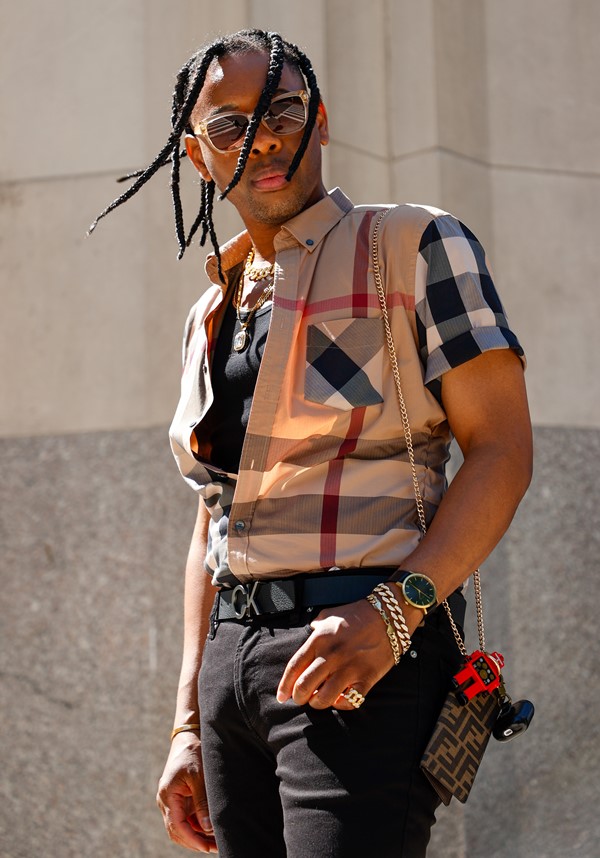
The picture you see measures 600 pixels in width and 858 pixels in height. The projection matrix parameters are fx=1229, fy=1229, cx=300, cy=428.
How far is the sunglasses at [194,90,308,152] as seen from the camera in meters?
2.42

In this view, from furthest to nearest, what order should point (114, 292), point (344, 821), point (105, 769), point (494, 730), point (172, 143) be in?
1. point (114, 292)
2. point (105, 769)
3. point (172, 143)
4. point (494, 730)
5. point (344, 821)

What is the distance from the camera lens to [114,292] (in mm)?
4680

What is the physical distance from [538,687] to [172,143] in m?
2.57

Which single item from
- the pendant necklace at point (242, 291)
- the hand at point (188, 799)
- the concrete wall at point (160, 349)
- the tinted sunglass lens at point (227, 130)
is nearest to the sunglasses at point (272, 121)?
the tinted sunglass lens at point (227, 130)

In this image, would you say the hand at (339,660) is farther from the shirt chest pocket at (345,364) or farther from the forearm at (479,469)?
the shirt chest pocket at (345,364)

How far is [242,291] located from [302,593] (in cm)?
74

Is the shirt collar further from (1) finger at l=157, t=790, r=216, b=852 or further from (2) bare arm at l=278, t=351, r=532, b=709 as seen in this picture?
(1) finger at l=157, t=790, r=216, b=852

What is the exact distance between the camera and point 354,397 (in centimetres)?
216

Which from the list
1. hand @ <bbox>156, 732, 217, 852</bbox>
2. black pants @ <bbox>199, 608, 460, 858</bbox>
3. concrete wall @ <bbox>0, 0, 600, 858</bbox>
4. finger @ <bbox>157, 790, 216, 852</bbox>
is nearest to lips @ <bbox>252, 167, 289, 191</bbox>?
black pants @ <bbox>199, 608, 460, 858</bbox>

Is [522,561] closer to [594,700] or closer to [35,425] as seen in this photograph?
[594,700]

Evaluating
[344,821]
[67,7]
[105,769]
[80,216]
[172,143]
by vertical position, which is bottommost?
[105,769]

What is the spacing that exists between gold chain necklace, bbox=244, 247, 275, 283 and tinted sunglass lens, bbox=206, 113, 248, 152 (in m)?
0.25

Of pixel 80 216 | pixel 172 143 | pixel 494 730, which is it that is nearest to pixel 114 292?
pixel 80 216

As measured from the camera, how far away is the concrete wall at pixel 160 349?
A: 14.3 ft
